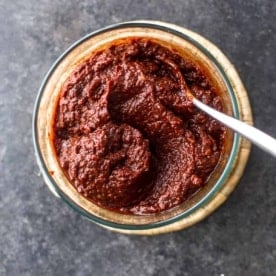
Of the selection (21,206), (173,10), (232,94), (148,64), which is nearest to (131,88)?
(148,64)

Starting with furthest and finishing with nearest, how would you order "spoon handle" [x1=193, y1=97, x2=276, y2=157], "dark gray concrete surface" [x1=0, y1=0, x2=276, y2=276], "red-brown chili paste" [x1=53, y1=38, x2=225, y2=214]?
"dark gray concrete surface" [x1=0, y1=0, x2=276, y2=276] → "red-brown chili paste" [x1=53, y1=38, x2=225, y2=214] → "spoon handle" [x1=193, y1=97, x2=276, y2=157]

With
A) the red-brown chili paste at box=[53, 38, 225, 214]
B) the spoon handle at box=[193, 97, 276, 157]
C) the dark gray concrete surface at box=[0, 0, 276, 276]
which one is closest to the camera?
the spoon handle at box=[193, 97, 276, 157]

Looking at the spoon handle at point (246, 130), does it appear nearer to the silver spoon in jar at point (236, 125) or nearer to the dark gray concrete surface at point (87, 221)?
the silver spoon in jar at point (236, 125)

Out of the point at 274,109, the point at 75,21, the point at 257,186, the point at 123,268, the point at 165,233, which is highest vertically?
the point at 75,21

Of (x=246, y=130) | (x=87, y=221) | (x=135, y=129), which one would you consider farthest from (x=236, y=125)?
(x=87, y=221)

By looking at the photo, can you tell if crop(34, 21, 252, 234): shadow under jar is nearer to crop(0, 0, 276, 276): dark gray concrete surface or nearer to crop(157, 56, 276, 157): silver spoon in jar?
crop(157, 56, 276, 157): silver spoon in jar

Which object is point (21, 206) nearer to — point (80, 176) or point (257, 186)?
point (80, 176)

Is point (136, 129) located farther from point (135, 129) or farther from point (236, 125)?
point (236, 125)

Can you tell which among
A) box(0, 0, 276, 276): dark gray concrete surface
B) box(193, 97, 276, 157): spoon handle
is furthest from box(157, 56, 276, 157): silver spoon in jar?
box(0, 0, 276, 276): dark gray concrete surface
